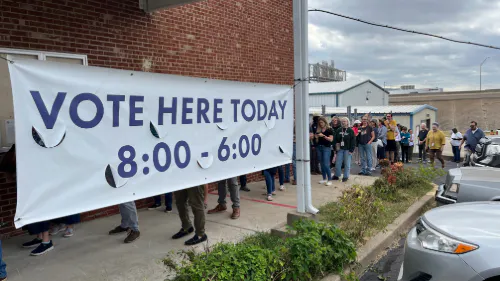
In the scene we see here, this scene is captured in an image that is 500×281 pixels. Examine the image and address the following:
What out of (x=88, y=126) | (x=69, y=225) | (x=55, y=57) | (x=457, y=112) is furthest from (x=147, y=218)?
(x=457, y=112)

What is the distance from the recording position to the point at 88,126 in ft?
9.96

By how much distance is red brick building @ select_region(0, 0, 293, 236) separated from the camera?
16.5ft

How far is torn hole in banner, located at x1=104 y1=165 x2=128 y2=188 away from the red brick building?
2.66 m

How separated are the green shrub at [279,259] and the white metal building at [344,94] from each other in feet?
104

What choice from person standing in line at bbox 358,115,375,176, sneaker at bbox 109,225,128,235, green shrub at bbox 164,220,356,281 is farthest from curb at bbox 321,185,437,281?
person standing in line at bbox 358,115,375,176

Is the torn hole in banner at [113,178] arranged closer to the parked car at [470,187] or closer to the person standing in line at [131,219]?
the person standing in line at [131,219]

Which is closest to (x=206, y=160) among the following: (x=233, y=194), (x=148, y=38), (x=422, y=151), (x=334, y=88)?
(x=233, y=194)

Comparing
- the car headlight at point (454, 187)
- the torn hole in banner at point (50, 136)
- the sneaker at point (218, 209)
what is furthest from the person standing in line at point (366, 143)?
the torn hole in banner at point (50, 136)

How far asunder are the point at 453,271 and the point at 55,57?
18.2 ft

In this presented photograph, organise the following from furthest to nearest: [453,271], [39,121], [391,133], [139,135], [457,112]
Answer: [457,112]
[391,133]
[139,135]
[453,271]
[39,121]

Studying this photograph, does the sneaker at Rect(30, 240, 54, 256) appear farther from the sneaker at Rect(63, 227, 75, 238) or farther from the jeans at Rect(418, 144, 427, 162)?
the jeans at Rect(418, 144, 427, 162)

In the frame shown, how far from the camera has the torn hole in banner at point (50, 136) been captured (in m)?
2.71

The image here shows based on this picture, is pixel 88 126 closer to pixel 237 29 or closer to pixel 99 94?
pixel 99 94

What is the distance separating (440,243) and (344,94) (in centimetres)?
3304
